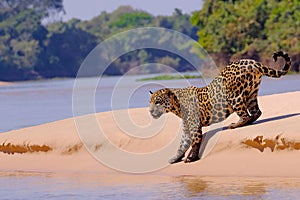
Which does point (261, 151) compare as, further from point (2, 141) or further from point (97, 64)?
point (97, 64)

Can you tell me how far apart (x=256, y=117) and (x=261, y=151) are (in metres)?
1.05

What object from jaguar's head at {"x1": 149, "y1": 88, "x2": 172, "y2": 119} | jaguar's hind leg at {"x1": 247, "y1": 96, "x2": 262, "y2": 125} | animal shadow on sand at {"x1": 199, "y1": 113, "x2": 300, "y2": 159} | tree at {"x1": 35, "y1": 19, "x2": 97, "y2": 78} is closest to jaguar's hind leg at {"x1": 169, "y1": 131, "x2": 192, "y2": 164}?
animal shadow on sand at {"x1": 199, "y1": 113, "x2": 300, "y2": 159}

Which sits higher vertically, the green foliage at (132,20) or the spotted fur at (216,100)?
the green foliage at (132,20)

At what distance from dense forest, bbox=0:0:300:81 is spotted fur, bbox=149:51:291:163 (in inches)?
1838

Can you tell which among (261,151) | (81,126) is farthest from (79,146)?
(261,151)

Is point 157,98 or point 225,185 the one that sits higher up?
point 157,98

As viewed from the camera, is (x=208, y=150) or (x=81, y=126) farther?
(x=81, y=126)

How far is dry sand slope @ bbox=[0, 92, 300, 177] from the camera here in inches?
551

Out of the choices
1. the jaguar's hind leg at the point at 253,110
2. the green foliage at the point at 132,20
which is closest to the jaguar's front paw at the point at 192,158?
the jaguar's hind leg at the point at 253,110

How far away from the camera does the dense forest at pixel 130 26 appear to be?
67125 millimetres

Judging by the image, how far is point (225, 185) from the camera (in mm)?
13008

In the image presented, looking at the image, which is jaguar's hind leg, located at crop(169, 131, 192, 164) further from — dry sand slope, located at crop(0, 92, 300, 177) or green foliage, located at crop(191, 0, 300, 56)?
green foliage, located at crop(191, 0, 300, 56)

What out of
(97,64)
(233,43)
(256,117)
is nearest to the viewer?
(256,117)

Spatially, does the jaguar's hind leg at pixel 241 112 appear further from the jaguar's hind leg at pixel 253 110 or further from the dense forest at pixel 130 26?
the dense forest at pixel 130 26
